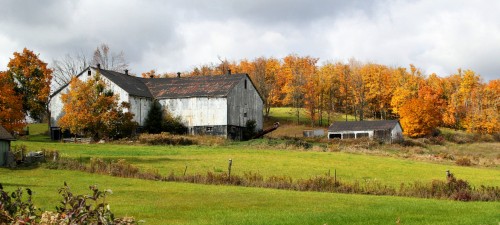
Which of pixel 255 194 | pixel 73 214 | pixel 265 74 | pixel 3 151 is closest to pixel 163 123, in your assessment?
pixel 3 151

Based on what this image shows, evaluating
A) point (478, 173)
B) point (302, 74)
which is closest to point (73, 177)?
point (478, 173)

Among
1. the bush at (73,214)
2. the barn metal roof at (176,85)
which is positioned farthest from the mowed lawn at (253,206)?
the barn metal roof at (176,85)

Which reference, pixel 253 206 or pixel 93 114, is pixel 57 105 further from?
pixel 253 206

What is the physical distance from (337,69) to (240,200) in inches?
4013

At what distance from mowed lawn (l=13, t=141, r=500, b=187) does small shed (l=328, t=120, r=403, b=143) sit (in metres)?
32.5

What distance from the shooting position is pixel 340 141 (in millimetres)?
72000

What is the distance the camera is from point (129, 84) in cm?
7431

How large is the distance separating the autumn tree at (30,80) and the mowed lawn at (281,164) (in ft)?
73.4

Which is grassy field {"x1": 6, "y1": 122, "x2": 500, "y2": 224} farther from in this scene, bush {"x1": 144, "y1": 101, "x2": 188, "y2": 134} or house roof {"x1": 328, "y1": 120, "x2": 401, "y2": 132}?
house roof {"x1": 328, "y1": 120, "x2": 401, "y2": 132}

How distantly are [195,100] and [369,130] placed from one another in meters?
28.1

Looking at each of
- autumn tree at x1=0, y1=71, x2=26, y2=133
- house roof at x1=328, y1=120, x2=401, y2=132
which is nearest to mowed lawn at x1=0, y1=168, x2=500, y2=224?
autumn tree at x1=0, y1=71, x2=26, y2=133

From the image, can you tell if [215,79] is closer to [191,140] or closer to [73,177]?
[191,140]

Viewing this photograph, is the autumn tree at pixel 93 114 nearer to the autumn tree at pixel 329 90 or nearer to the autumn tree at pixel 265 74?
the autumn tree at pixel 265 74

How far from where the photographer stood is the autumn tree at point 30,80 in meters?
73.9
